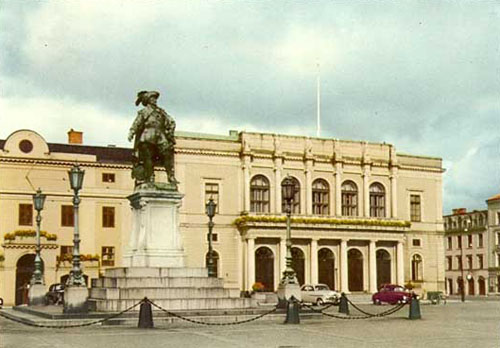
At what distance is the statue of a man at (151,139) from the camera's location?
27.6 metres

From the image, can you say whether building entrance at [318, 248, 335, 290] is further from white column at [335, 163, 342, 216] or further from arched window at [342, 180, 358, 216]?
arched window at [342, 180, 358, 216]

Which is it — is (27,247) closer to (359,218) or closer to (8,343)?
(359,218)

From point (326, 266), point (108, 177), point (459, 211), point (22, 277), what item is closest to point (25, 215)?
point (22, 277)

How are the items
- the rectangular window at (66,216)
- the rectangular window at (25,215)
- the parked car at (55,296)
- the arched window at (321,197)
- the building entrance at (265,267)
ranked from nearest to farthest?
the parked car at (55,296) < the rectangular window at (25,215) < the rectangular window at (66,216) < the building entrance at (265,267) < the arched window at (321,197)

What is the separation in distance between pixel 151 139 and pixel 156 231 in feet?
10.8

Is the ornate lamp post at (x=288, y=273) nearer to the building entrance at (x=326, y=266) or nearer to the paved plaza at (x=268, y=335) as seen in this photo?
the paved plaza at (x=268, y=335)

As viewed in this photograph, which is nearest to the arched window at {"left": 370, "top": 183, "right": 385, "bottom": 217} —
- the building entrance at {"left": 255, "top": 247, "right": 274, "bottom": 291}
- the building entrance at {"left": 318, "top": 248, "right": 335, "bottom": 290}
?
the building entrance at {"left": 318, "top": 248, "right": 335, "bottom": 290}

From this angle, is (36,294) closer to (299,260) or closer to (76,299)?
(76,299)

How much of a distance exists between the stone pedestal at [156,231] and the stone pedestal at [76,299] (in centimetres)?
242

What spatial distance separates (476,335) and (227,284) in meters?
40.2

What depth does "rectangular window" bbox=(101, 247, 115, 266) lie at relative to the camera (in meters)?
56.1

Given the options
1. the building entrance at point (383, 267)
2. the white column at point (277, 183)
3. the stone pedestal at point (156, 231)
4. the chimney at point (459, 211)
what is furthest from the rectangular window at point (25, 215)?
the chimney at point (459, 211)

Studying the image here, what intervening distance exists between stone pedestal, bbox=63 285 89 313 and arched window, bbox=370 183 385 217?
143ft

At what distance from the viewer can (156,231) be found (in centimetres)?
2659
